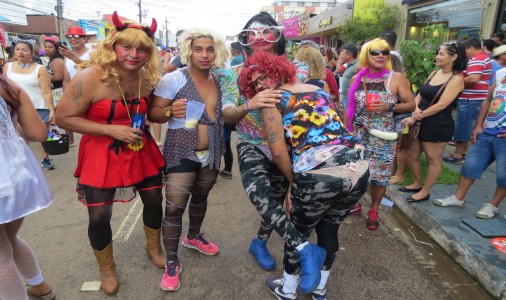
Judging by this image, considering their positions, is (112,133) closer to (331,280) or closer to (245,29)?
(245,29)

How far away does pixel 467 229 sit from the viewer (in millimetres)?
3229

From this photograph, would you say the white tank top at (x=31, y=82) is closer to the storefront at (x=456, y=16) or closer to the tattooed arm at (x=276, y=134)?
the tattooed arm at (x=276, y=134)

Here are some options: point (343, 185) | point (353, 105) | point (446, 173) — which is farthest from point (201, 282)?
point (446, 173)

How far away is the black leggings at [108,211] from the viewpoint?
2.22 m

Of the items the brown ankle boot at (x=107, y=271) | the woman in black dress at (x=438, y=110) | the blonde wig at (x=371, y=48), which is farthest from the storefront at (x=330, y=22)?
the brown ankle boot at (x=107, y=271)

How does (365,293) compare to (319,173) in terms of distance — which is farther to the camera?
(365,293)

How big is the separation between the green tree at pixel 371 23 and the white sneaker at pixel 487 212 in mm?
11219

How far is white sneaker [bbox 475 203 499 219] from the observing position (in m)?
3.44

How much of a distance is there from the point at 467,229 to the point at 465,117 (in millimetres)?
2826

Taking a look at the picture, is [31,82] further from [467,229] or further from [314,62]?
[467,229]

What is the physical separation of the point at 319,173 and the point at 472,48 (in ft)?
15.9

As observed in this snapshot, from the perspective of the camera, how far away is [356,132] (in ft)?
11.9

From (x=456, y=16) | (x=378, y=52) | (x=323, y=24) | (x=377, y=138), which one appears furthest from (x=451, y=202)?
(x=323, y=24)

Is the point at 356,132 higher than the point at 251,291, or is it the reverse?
the point at 356,132
